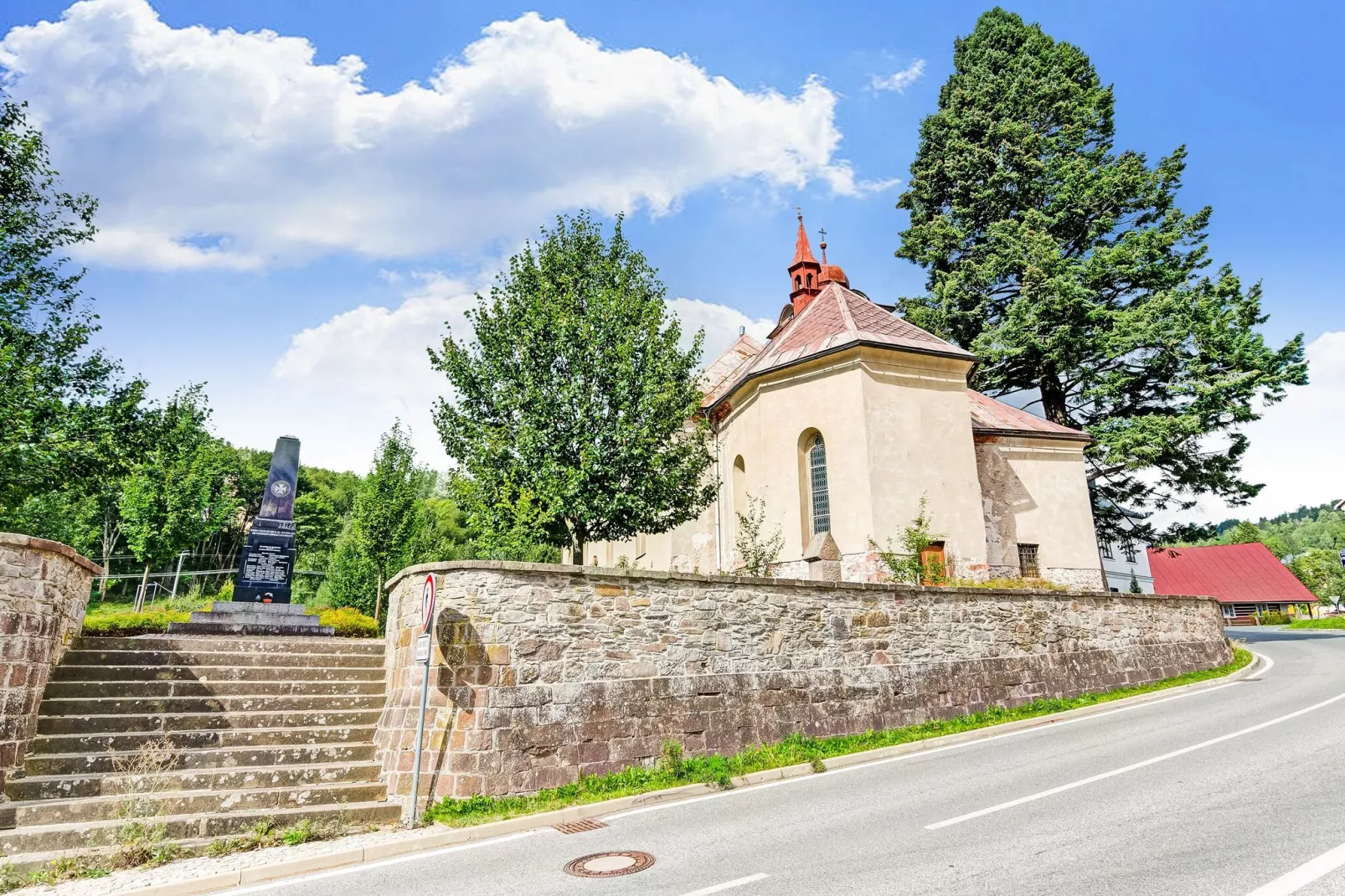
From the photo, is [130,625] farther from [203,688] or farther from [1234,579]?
[1234,579]

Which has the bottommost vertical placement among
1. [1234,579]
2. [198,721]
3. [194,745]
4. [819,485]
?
[194,745]

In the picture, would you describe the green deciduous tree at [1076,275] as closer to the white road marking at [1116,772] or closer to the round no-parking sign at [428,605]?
the white road marking at [1116,772]

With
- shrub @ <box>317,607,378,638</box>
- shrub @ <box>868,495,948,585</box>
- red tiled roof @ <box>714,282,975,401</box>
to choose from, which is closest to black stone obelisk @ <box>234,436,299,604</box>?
shrub @ <box>317,607,378,638</box>

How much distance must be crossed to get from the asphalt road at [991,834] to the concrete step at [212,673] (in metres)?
4.34

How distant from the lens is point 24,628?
23.9 ft

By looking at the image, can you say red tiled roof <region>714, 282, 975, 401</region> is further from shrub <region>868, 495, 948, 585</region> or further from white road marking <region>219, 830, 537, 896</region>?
white road marking <region>219, 830, 537, 896</region>

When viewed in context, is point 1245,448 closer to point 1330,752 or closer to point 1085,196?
point 1085,196

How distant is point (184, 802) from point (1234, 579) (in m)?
67.0

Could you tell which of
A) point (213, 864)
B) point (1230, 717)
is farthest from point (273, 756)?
point (1230, 717)

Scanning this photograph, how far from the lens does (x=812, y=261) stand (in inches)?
1410

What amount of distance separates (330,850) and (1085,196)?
30975mm

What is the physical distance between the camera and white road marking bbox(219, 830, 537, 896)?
5.82 meters

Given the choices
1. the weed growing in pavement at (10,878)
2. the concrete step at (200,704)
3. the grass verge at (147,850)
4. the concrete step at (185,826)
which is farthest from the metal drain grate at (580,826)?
the weed growing in pavement at (10,878)

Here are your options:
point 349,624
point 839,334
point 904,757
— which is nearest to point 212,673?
point 349,624
